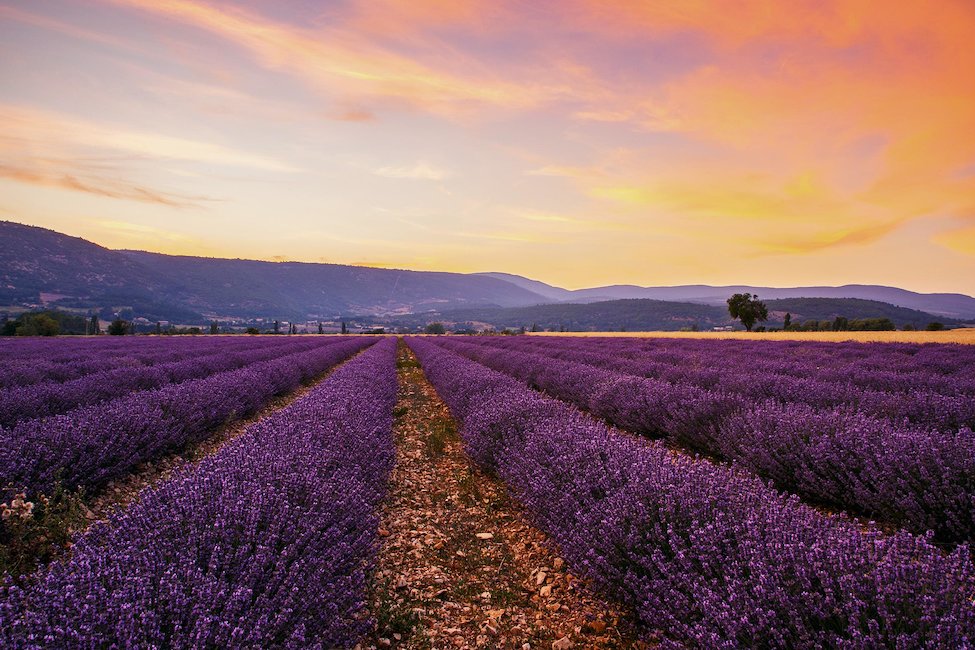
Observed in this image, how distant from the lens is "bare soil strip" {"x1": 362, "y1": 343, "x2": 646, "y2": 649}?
95.7 inches

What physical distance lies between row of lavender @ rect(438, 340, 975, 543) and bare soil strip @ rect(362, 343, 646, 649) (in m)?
2.19

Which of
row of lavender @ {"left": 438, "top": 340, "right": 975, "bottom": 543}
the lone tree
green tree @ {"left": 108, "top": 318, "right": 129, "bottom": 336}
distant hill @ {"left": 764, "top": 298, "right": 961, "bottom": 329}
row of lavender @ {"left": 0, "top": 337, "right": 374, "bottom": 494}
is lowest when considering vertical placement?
green tree @ {"left": 108, "top": 318, "right": 129, "bottom": 336}

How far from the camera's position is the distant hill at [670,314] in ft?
258

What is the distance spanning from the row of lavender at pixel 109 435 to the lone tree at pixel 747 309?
5214cm

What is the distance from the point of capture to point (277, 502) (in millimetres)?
2264

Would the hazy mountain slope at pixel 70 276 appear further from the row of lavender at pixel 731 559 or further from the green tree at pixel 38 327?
the row of lavender at pixel 731 559

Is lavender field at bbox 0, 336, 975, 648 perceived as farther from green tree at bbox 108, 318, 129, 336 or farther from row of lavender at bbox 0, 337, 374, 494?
green tree at bbox 108, 318, 129, 336

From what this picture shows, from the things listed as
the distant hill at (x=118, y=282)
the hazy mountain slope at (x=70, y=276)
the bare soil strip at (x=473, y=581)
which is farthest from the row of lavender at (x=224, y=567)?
the hazy mountain slope at (x=70, y=276)

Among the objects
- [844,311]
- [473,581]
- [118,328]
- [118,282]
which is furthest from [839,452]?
[118,282]

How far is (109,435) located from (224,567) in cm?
352

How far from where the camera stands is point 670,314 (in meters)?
101

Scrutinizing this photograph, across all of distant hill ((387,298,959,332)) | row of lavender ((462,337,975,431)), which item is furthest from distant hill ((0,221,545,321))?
row of lavender ((462,337,975,431))

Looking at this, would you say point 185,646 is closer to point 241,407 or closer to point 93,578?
point 93,578

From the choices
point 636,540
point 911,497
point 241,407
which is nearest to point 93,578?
point 636,540
